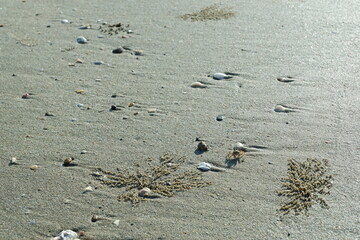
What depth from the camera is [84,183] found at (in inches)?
119

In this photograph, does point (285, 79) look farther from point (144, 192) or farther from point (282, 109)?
point (144, 192)

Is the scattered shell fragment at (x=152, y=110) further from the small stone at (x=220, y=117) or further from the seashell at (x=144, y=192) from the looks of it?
the seashell at (x=144, y=192)

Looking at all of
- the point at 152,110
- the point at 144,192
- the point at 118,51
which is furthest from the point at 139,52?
the point at 144,192

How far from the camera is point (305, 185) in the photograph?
2.94 m

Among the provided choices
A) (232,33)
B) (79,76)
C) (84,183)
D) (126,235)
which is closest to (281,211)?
(126,235)

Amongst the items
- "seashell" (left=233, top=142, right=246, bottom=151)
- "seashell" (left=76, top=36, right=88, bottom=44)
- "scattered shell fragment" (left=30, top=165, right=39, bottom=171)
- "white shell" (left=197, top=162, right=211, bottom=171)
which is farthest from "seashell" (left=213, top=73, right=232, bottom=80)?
"scattered shell fragment" (left=30, top=165, right=39, bottom=171)

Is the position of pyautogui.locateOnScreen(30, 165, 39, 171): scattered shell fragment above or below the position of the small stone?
below

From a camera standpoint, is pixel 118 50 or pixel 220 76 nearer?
pixel 220 76

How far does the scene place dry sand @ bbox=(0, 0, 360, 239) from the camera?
2709 millimetres

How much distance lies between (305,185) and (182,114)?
1.16m

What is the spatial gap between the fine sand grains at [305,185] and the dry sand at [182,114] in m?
0.05

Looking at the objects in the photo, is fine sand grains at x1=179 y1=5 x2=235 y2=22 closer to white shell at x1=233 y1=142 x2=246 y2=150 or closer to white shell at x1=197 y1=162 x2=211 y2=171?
white shell at x1=233 y1=142 x2=246 y2=150

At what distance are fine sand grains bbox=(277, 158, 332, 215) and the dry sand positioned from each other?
52 mm

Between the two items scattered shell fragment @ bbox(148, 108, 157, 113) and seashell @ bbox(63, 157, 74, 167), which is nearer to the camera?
seashell @ bbox(63, 157, 74, 167)
